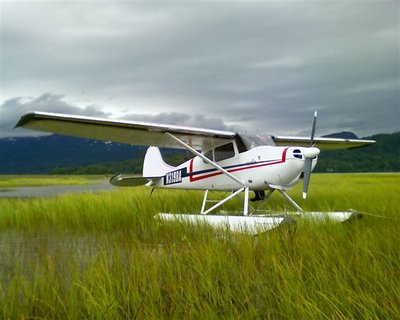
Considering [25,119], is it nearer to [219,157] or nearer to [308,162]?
[219,157]

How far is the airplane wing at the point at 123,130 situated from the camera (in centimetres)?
866

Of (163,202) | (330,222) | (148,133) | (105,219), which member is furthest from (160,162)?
(330,222)

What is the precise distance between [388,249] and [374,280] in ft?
3.12

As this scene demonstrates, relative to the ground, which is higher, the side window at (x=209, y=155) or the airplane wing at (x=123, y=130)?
the airplane wing at (x=123, y=130)

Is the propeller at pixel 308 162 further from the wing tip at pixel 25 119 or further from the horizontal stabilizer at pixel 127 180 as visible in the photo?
the horizontal stabilizer at pixel 127 180

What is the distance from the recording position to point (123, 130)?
1017 cm

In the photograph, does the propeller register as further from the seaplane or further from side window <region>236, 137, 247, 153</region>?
side window <region>236, 137, 247, 153</region>

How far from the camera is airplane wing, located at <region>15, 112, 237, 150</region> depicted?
866 cm

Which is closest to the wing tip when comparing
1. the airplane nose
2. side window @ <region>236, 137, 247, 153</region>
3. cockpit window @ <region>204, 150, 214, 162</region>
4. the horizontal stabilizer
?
cockpit window @ <region>204, 150, 214, 162</region>

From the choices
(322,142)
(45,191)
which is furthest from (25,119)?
(45,191)

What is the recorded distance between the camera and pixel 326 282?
3.45 meters

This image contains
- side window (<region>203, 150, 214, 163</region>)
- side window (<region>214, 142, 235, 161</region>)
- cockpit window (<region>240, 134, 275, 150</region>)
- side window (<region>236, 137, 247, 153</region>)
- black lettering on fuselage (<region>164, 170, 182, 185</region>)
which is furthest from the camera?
black lettering on fuselage (<region>164, 170, 182, 185</region>)

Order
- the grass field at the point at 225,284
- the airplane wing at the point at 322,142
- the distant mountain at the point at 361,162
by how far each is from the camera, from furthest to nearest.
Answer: the distant mountain at the point at 361,162
the airplane wing at the point at 322,142
the grass field at the point at 225,284

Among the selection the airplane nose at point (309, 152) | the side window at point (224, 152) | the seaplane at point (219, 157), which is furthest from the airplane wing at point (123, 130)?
the airplane nose at point (309, 152)
